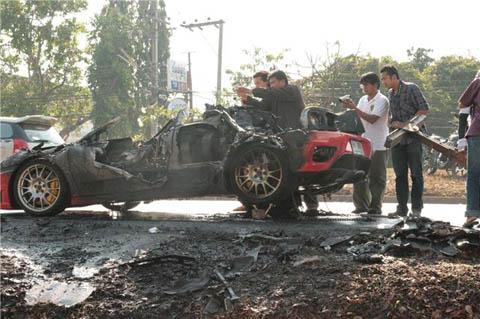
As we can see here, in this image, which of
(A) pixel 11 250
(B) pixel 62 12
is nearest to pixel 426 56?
(B) pixel 62 12

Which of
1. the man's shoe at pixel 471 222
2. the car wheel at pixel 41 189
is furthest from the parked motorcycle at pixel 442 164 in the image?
the car wheel at pixel 41 189

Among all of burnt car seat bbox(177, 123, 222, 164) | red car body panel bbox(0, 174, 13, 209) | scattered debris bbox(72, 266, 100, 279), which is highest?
burnt car seat bbox(177, 123, 222, 164)

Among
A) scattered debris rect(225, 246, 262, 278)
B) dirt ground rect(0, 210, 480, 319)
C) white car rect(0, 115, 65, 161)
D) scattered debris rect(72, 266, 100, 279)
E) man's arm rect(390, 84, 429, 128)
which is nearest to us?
dirt ground rect(0, 210, 480, 319)

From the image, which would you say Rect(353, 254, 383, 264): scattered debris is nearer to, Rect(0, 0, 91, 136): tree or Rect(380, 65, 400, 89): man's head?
Rect(380, 65, 400, 89): man's head

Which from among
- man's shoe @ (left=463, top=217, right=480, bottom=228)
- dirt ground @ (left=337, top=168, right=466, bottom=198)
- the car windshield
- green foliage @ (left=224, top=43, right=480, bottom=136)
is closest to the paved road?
man's shoe @ (left=463, top=217, right=480, bottom=228)

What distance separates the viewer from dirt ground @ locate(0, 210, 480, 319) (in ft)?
9.39

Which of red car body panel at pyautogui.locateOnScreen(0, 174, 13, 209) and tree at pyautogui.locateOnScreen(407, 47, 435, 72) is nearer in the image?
red car body panel at pyautogui.locateOnScreen(0, 174, 13, 209)

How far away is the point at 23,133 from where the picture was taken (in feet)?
38.7

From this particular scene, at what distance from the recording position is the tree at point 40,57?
28.4m

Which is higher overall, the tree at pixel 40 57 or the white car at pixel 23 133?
the tree at pixel 40 57

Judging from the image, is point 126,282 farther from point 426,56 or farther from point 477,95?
point 426,56

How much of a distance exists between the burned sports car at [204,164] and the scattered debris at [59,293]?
2488 mm

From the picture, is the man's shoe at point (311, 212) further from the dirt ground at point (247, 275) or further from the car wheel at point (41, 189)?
the car wheel at point (41, 189)

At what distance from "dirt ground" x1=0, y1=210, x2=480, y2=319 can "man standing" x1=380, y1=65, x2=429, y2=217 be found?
202cm
